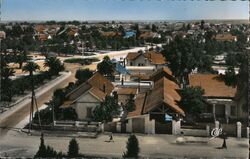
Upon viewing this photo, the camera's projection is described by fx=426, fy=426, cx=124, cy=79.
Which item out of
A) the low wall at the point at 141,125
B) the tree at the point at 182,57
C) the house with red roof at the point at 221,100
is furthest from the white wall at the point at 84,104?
the tree at the point at 182,57

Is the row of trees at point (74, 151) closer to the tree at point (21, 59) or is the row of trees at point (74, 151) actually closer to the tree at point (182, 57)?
the tree at point (182, 57)

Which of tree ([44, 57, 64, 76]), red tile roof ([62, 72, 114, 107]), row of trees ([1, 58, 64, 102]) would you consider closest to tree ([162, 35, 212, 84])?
red tile roof ([62, 72, 114, 107])

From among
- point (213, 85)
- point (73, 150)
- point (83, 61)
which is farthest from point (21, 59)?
point (73, 150)

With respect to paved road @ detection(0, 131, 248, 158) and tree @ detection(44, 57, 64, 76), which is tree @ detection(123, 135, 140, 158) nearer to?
paved road @ detection(0, 131, 248, 158)

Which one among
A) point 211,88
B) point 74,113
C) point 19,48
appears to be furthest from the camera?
point 19,48

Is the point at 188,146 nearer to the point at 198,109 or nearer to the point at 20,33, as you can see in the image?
the point at 198,109

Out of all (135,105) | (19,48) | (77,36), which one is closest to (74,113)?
(135,105)

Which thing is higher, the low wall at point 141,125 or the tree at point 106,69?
the tree at point 106,69
